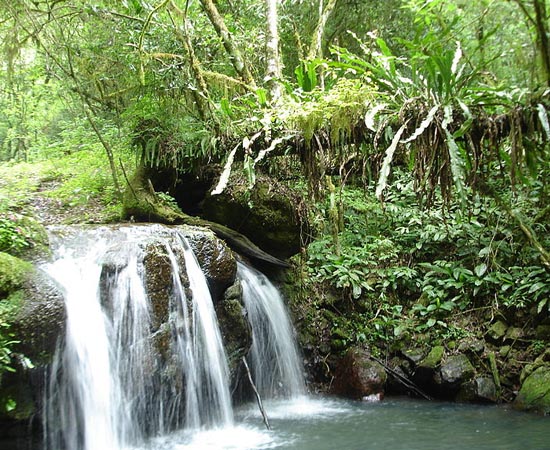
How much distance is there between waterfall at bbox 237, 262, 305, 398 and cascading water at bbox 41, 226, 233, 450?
1195mm

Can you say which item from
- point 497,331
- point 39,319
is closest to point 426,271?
point 497,331

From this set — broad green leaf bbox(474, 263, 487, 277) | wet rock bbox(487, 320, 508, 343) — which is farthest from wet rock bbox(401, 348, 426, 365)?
broad green leaf bbox(474, 263, 487, 277)

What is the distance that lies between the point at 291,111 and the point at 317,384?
13.5ft

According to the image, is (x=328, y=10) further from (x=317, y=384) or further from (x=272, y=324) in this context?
(x=317, y=384)

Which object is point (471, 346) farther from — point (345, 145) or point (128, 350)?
point (128, 350)

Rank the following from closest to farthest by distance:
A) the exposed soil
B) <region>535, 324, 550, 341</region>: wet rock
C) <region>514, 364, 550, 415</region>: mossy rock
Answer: <region>514, 364, 550, 415</region>: mossy rock
<region>535, 324, 550, 341</region>: wet rock
the exposed soil

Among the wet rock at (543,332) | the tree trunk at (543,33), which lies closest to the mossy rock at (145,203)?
the tree trunk at (543,33)

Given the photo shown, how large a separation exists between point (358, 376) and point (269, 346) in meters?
1.30

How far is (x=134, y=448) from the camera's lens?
438 centimetres

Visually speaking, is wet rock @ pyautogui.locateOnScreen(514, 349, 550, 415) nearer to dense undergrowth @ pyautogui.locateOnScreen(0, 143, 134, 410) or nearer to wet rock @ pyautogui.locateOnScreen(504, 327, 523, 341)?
wet rock @ pyautogui.locateOnScreen(504, 327, 523, 341)

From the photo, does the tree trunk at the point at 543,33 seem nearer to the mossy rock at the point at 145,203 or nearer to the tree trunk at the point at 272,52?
the tree trunk at the point at 272,52

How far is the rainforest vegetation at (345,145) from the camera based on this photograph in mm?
3717

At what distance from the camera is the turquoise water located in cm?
441

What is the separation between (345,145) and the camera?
469 centimetres
